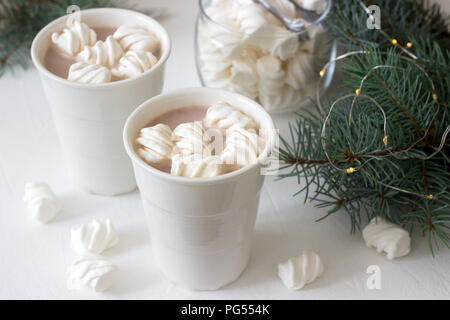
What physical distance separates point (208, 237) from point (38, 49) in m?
0.30

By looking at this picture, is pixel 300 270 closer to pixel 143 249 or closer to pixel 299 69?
pixel 143 249

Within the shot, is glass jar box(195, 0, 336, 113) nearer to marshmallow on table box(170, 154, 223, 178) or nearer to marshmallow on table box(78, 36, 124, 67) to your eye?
marshmallow on table box(78, 36, 124, 67)

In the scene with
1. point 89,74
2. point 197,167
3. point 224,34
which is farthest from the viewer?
point 224,34

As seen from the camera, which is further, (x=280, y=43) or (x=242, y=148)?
(x=280, y=43)

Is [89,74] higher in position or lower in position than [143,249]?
higher

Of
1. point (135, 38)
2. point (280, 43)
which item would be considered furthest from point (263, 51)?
point (135, 38)

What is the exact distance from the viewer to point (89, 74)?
65cm

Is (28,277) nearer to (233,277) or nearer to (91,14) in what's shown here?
(233,277)

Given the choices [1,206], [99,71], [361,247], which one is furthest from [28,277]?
[361,247]

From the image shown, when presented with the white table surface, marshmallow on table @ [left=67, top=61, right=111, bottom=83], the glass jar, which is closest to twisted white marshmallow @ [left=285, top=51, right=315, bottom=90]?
the glass jar

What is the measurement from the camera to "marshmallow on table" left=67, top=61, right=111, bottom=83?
0.65 meters

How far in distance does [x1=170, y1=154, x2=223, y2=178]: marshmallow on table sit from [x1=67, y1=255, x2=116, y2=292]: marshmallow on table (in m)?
0.15

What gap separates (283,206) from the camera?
0.73 metres

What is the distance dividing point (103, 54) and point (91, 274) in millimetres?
248
